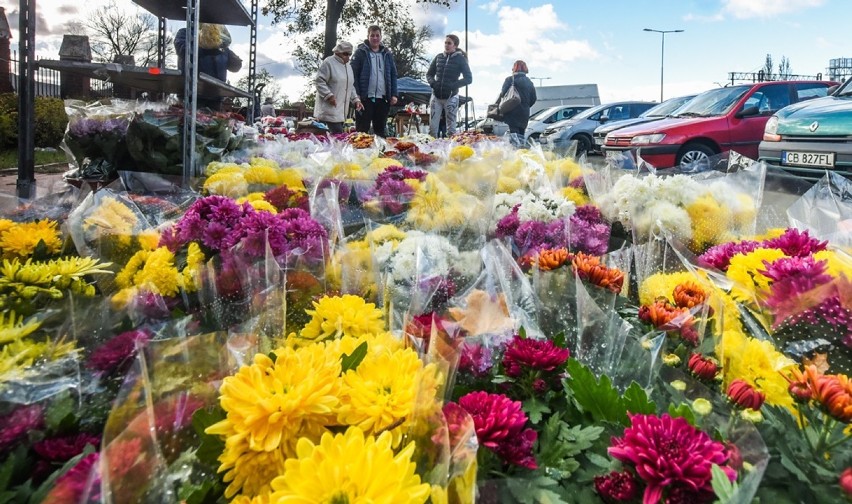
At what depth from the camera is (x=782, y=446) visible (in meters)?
0.69

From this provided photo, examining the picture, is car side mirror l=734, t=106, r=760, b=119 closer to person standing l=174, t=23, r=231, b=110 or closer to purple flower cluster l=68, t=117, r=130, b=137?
person standing l=174, t=23, r=231, b=110

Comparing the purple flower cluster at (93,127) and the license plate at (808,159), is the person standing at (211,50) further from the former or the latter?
the license plate at (808,159)

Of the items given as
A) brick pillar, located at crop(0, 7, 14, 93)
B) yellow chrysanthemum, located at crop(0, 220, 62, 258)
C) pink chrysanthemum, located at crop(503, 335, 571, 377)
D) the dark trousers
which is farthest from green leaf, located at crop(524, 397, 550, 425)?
brick pillar, located at crop(0, 7, 14, 93)

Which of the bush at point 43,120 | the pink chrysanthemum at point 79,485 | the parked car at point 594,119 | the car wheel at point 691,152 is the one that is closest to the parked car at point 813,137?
the car wheel at point 691,152

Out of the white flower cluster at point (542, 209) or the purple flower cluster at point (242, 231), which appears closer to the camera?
the purple flower cluster at point (242, 231)

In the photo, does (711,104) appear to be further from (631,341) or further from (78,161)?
(631,341)

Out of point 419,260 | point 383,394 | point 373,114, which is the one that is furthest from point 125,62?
point 383,394

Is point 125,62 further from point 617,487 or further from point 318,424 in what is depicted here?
point 617,487

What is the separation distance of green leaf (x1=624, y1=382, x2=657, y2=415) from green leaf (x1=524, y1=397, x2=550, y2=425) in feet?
0.35

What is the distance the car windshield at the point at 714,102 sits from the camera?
8805 mm

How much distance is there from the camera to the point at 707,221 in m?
1.85

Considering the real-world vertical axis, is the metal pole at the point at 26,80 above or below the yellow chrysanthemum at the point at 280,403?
above

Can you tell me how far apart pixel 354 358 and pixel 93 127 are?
3.28 metres

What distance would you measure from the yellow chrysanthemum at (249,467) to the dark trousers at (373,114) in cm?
739
